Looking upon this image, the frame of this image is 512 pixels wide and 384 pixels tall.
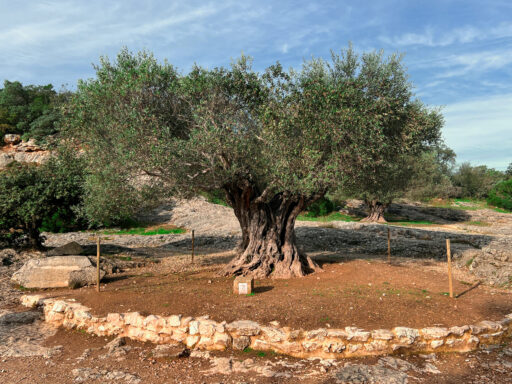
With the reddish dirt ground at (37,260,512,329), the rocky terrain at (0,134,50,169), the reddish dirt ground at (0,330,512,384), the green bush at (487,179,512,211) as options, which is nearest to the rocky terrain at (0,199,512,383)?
the reddish dirt ground at (0,330,512,384)

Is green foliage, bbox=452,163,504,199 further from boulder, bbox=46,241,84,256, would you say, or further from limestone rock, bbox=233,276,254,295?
boulder, bbox=46,241,84,256

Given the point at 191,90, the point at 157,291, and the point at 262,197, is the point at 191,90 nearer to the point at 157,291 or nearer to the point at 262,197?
the point at 262,197

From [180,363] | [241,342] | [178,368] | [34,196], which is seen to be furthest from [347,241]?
[34,196]

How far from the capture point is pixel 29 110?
192ft

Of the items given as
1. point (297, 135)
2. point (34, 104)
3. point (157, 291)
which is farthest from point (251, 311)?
point (34, 104)

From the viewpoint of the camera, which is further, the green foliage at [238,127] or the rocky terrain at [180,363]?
the green foliage at [238,127]

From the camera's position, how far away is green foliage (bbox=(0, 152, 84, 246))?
1855 centimetres

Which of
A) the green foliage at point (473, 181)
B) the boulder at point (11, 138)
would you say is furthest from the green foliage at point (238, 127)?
the green foliage at point (473, 181)

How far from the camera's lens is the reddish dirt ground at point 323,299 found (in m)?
9.16

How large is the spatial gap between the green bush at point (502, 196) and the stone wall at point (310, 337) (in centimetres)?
5666

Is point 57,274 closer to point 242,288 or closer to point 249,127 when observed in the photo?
point 242,288

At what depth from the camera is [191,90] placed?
11922 mm

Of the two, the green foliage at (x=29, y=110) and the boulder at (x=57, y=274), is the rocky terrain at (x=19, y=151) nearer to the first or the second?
the green foliage at (x=29, y=110)

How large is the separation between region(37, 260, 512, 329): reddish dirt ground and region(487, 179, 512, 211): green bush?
52.4 metres
